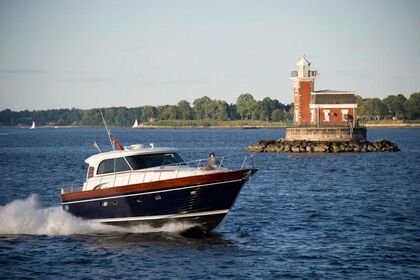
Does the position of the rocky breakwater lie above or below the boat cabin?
below

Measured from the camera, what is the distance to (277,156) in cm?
7731

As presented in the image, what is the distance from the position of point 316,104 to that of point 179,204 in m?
60.2

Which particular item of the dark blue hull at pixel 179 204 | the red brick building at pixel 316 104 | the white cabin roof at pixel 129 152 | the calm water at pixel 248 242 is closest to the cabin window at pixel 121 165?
the white cabin roof at pixel 129 152

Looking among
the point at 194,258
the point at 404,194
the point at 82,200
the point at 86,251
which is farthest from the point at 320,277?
the point at 404,194

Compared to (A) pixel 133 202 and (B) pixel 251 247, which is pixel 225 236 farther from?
(A) pixel 133 202

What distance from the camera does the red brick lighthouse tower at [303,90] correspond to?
85.8 m

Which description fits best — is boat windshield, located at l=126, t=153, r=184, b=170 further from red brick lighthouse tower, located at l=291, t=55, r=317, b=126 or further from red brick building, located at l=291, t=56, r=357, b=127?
A: red brick lighthouse tower, located at l=291, t=55, r=317, b=126

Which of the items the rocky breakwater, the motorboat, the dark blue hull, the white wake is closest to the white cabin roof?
the motorboat

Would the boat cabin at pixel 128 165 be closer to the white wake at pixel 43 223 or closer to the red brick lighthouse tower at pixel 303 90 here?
the white wake at pixel 43 223

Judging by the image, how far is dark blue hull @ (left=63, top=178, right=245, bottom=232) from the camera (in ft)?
83.9

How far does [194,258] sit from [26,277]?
207 inches

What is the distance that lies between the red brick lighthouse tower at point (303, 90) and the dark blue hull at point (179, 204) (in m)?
60.7

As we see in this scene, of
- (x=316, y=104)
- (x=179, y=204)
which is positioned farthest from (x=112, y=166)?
(x=316, y=104)

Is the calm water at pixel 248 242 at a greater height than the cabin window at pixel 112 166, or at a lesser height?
lesser
